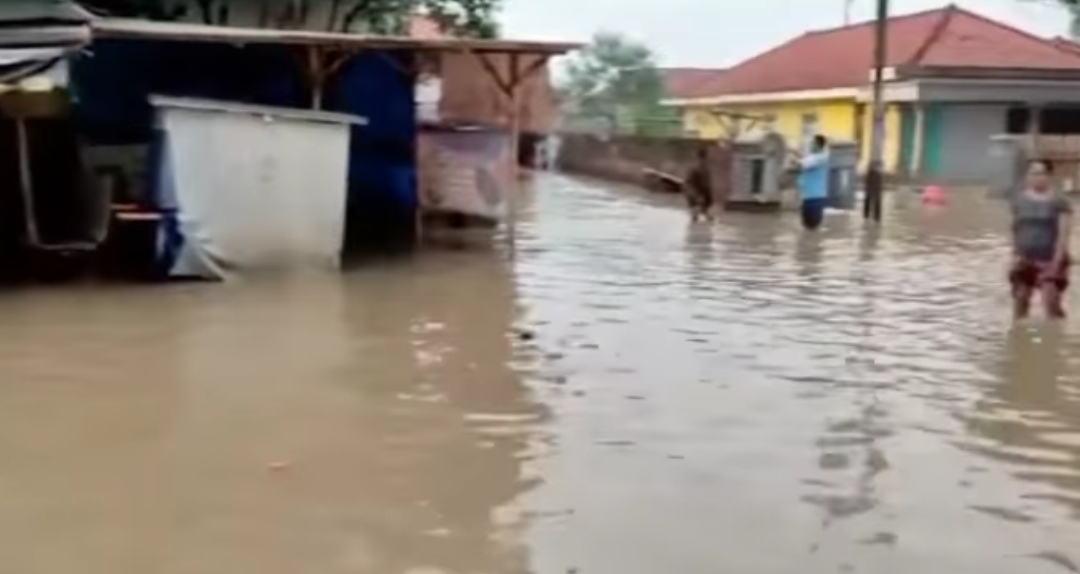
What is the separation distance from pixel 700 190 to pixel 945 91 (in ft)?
43.5

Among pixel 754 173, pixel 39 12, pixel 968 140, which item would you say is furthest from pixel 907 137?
pixel 39 12

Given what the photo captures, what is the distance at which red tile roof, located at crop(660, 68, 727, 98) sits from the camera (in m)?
52.1

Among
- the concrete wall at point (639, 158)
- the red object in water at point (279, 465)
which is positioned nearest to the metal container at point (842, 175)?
the concrete wall at point (639, 158)

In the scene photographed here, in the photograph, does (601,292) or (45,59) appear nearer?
(45,59)

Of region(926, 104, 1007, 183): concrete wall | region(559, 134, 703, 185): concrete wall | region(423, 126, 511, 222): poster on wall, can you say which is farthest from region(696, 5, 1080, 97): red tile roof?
region(423, 126, 511, 222): poster on wall

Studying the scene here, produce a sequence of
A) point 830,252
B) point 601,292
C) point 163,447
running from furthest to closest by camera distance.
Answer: point 830,252 → point 601,292 → point 163,447

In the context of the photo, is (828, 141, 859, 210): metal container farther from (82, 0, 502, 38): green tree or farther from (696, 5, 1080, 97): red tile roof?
(696, 5, 1080, 97): red tile roof

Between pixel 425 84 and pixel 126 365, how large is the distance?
46.5 feet

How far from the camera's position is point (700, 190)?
79.8 ft

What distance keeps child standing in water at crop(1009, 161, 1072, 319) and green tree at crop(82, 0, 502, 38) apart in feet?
43.2

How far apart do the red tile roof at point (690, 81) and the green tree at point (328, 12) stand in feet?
75.1

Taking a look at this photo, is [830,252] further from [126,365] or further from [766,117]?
[766,117]

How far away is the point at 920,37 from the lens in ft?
131

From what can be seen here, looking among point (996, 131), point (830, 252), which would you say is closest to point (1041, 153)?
point (996, 131)
